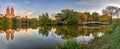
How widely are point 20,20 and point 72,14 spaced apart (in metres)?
26.6

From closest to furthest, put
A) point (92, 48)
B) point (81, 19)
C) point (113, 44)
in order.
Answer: point (113, 44), point (92, 48), point (81, 19)

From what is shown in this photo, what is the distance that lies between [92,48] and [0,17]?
81744 millimetres

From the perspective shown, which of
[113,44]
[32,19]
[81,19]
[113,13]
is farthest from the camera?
[32,19]

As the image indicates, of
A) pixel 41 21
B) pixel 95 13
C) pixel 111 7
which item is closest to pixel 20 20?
pixel 41 21

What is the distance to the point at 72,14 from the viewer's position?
317 ft

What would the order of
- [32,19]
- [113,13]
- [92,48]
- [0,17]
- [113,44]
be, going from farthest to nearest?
[32,19]
[0,17]
[113,13]
[92,48]
[113,44]

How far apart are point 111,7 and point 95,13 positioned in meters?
21.1

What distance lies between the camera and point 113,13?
80188mm

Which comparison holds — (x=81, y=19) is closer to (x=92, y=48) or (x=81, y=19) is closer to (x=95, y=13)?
(x=95, y=13)

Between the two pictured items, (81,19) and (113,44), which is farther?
(81,19)

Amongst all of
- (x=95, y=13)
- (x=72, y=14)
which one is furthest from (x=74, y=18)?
(x=95, y=13)

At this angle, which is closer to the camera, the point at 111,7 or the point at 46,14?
the point at 111,7

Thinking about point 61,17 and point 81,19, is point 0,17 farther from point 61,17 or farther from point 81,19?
point 81,19

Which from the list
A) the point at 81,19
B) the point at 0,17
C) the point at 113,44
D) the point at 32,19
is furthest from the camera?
the point at 32,19
